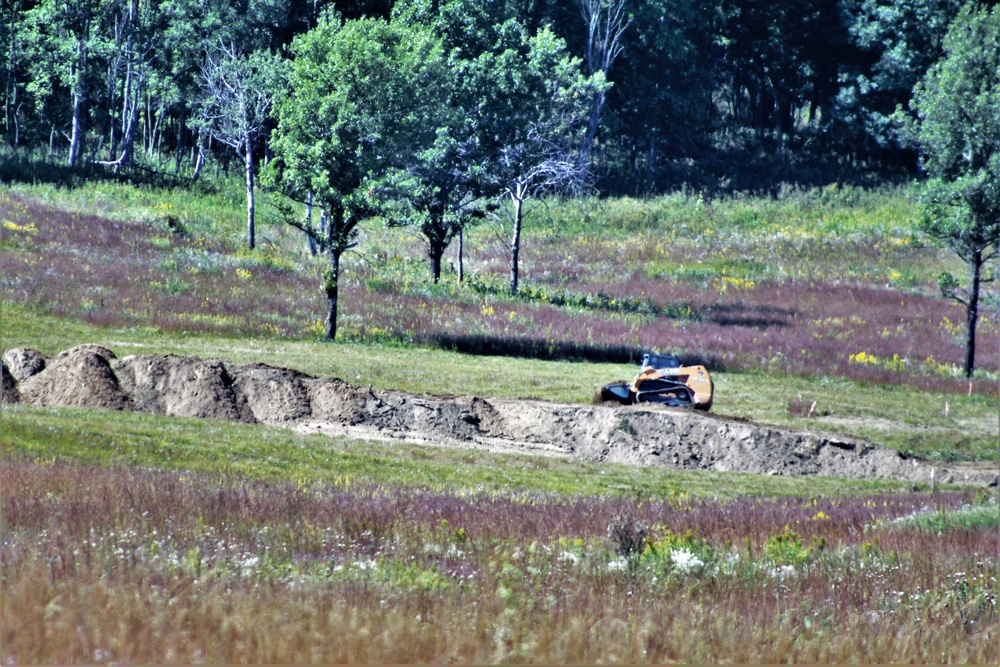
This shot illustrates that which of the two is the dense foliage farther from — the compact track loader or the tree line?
the compact track loader

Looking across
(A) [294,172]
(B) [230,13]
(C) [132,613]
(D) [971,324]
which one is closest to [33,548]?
(C) [132,613]

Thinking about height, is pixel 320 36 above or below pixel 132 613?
above

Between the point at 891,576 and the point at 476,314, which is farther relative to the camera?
the point at 476,314

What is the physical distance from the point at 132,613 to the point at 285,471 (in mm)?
10609

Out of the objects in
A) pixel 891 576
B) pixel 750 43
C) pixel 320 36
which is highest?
pixel 750 43

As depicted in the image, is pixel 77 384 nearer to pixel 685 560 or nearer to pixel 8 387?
pixel 8 387

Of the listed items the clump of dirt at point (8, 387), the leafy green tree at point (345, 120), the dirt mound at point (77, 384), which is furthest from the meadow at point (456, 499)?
the leafy green tree at point (345, 120)

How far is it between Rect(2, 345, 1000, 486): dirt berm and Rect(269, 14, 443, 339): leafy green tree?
11.1 meters

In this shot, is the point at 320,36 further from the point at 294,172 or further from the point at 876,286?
the point at 876,286

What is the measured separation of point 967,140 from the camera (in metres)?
35.0

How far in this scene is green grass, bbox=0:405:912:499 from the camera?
16125 millimetres

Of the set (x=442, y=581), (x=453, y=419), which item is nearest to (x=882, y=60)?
(x=453, y=419)

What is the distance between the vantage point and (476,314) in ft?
135

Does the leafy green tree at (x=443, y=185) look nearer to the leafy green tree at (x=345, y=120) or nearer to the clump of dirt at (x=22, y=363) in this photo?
the leafy green tree at (x=345, y=120)
